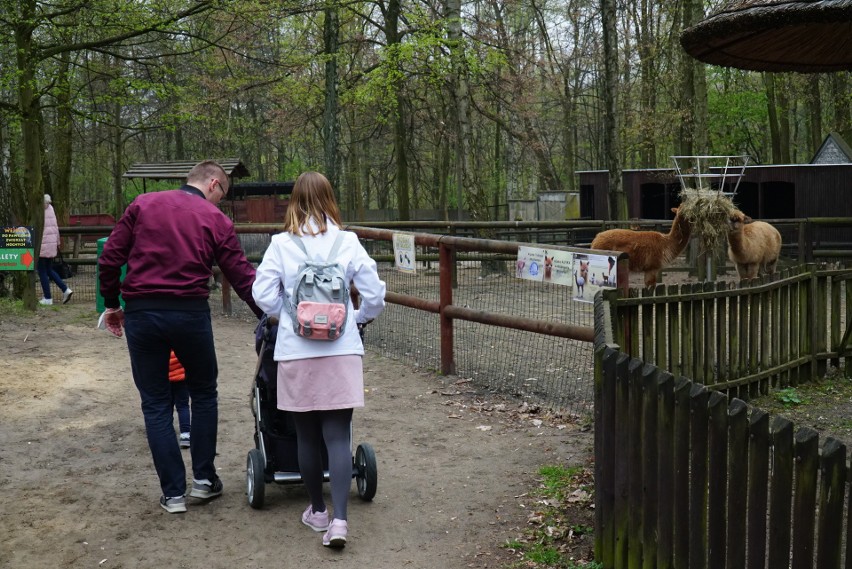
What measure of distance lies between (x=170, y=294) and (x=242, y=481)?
1.39 meters

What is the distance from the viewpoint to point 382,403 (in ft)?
25.1

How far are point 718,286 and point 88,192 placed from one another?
56.2m

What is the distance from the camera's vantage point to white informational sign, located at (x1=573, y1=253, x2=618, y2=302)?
670 cm

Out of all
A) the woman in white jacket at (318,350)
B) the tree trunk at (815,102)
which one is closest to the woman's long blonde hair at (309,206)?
the woman in white jacket at (318,350)

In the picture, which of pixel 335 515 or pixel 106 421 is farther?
pixel 106 421

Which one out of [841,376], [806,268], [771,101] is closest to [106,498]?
[806,268]

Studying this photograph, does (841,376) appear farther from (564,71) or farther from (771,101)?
(564,71)

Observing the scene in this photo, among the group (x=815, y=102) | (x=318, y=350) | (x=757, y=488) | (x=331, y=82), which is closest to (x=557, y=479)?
(x=318, y=350)

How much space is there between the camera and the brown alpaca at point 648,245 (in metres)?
12.1

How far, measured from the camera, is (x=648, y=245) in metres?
12.1

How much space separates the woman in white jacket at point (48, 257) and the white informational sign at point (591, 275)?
921 centimetres

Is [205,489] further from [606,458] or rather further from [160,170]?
[160,170]

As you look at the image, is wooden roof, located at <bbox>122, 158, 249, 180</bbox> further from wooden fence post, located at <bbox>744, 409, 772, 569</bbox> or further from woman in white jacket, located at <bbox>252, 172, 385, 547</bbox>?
wooden fence post, located at <bbox>744, 409, 772, 569</bbox>

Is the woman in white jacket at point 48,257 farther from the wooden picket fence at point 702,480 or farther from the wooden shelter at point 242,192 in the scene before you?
the wooden picket fence at point 702,480
